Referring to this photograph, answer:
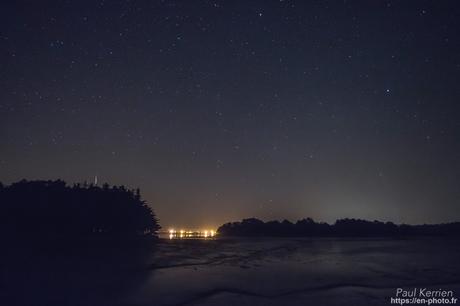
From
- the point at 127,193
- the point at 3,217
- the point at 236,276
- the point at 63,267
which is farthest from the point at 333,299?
the point at 127,193

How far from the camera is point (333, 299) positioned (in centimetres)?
1090

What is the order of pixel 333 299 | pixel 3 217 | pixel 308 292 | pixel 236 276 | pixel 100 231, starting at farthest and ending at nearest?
pixel 100 231
pixel 3 217
pixel 236 276
pixel 308 292
pixel 333 299

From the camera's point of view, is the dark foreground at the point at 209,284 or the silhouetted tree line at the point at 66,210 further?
the silhouetted tree line at the point at 66,210

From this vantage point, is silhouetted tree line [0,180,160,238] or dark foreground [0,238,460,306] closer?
dark foreground [0,238,460,306]

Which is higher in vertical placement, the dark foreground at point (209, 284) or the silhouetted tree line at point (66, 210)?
the silhouetted tree line at point (66, 210)

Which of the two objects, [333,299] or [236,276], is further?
[236,276]

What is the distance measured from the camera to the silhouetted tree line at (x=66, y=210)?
2958 inches

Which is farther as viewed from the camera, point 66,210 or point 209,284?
point 66,210

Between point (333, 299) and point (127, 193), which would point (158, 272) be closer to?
point (333, 299)

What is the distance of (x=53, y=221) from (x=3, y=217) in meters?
10.9

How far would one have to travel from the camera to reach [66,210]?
3300 inches

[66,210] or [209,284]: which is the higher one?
[66,210]

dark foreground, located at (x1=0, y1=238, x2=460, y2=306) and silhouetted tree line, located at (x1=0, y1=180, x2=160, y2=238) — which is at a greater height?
silhouetted tree line, located at (x1=0, y1=180, x2=160, y2=238)

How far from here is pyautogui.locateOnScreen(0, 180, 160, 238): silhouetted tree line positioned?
2958 inches
